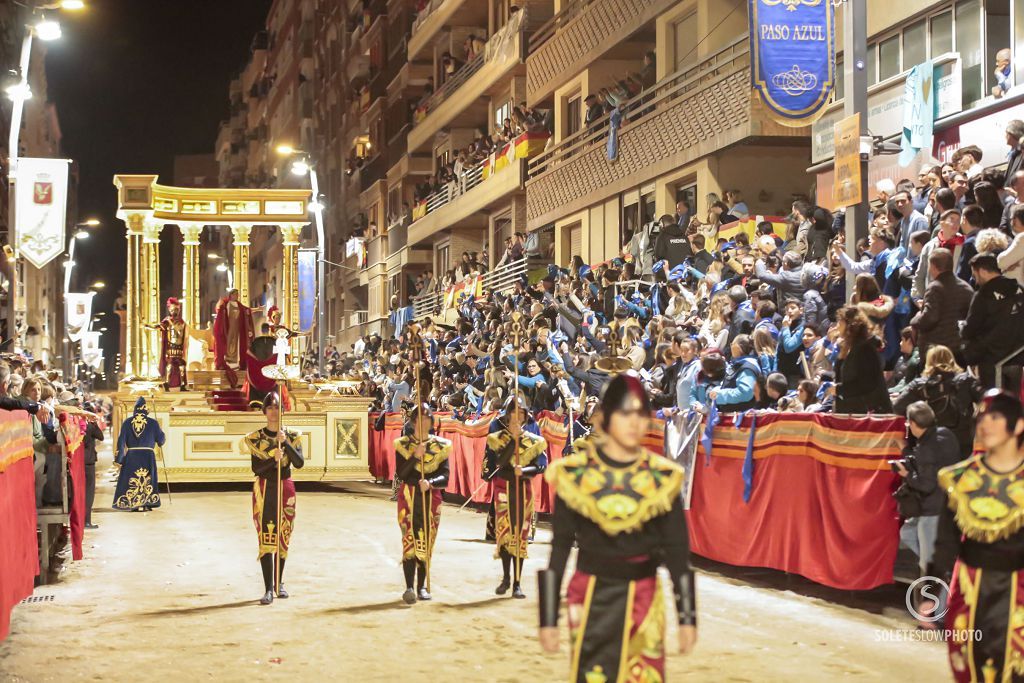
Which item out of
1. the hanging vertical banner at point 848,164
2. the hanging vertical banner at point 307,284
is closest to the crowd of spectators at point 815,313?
the hanging vertical banner at point 848,164

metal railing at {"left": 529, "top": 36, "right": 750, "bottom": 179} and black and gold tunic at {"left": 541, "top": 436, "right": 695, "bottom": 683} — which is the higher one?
metal railing at {"left": 529, "top": 36, "right": 750, "bottom": 179}

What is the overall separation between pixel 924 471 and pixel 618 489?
536 cm

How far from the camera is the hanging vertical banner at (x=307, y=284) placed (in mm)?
41594

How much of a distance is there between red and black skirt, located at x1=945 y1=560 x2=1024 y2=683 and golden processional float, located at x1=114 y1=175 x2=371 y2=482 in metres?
20.0

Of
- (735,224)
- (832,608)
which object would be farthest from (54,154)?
(832,608)

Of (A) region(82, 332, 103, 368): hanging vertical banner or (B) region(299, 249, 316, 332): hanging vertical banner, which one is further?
(A) region(82, 332, 103, 368): hanging vertical banner

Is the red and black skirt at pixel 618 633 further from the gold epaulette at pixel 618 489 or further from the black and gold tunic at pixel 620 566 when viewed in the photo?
the gold epaulette at pixel 618 489

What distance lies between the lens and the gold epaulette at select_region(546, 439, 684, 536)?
5.85 meters

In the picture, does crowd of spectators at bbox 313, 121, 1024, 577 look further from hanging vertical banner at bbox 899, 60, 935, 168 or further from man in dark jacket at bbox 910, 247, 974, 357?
hanging vertical banner at bbox 899, 60, 935, 168

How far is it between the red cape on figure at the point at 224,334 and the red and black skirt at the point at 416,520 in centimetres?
1664

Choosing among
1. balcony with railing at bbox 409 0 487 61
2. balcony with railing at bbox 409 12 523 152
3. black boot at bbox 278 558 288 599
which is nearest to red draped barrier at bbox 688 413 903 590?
black boot at bbox 278 558 288 599

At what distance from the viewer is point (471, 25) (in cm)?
4491

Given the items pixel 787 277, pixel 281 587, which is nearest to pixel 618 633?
pixel 281 587

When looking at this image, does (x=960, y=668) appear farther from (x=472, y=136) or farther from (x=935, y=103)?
(x=472, y=136)
